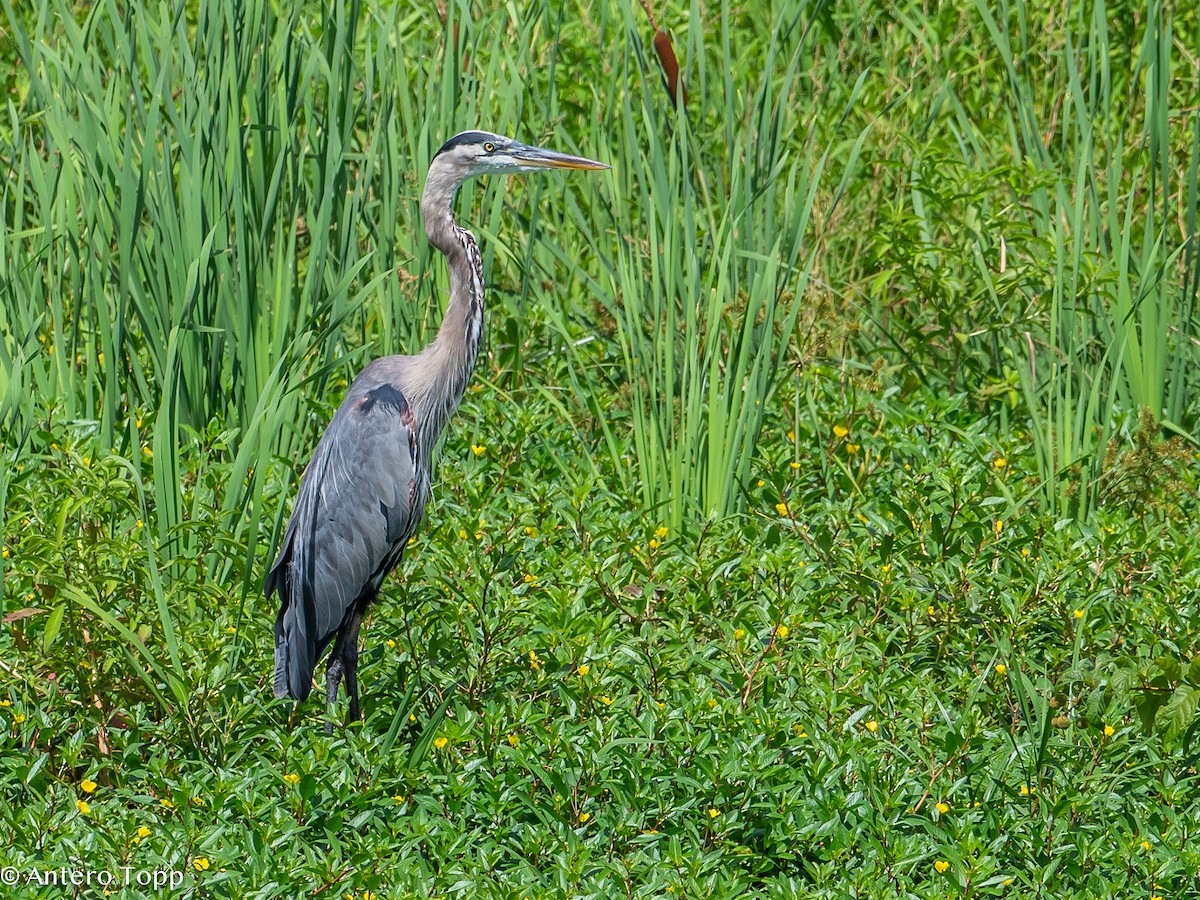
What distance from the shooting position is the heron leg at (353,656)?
336 centimetres

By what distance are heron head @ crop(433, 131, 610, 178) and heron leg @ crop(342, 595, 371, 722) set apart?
1207 mm

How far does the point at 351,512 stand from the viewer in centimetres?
359

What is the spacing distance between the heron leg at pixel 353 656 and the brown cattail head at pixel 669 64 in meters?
1.61

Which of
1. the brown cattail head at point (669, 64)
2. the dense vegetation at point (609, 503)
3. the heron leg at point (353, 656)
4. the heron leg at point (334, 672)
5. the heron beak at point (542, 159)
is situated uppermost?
the brown cattail head at point (669, 64)

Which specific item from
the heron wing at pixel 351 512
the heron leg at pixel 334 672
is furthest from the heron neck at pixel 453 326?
the heron leg at pixel 334 672

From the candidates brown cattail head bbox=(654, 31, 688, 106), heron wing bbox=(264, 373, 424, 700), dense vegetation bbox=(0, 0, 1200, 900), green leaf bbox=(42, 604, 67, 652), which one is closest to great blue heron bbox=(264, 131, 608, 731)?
heron wing bbox=(264, 373, 424, 700)

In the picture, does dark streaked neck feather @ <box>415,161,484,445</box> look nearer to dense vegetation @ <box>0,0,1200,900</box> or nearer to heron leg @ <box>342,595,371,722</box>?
dense vegetation @ <box>0,0,1200,900</box>

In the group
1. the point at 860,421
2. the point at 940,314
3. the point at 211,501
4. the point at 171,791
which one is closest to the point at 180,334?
the point at 211,501

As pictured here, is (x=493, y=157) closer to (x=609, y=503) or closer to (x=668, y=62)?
(x=668, y=62)

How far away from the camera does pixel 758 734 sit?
2926 mm

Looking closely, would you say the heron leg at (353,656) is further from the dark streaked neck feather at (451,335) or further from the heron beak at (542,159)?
the heron beak at (542,159)

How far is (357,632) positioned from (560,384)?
1.55 meters

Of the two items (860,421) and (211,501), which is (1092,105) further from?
(211,501)

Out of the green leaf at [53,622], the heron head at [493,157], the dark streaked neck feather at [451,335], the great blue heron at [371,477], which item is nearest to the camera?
the green leaf at [53,622]
